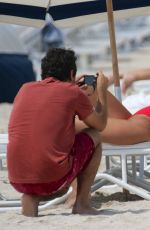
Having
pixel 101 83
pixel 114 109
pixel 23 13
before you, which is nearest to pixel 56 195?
pixel 101 83

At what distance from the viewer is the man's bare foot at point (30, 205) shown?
4109 mm

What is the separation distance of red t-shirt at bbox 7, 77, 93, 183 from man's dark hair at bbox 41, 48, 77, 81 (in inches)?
3.1

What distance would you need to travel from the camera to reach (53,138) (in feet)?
13.1

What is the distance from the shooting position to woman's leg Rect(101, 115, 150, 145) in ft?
14.9

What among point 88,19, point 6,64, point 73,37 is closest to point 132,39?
point 73,37

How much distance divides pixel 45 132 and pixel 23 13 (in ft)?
7.70

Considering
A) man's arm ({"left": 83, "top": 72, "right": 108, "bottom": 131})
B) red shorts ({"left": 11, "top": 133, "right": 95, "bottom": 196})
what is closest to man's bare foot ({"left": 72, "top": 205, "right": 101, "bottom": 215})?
red shorts ({"left": 11, "top": 133, "right": 95, "bottom": 196})

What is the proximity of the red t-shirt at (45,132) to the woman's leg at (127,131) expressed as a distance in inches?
20.7

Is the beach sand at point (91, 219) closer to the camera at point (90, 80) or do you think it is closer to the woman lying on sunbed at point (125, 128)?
the woman lying on sunbed at point (125, 128)

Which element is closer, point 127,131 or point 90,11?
point 127,131

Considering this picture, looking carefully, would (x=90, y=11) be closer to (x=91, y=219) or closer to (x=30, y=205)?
(x=30, y=205)

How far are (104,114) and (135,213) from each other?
0.54 meters

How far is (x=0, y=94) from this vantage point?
44.2 feet

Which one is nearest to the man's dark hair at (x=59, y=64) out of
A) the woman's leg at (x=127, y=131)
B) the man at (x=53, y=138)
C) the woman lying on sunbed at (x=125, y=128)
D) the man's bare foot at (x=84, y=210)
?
the man at (x=53, y=138)
